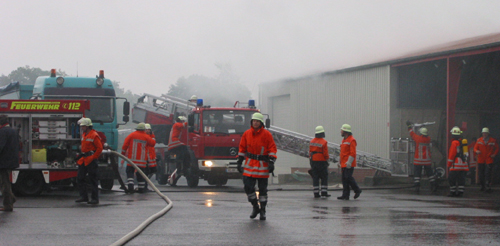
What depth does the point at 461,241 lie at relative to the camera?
7.09 metres

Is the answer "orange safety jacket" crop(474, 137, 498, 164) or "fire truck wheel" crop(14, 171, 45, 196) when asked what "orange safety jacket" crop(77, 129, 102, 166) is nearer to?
"fire truck wheel" crop(14, 171, 45, 196)

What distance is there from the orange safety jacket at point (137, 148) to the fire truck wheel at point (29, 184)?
212cm

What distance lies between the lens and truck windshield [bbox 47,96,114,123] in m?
16.9

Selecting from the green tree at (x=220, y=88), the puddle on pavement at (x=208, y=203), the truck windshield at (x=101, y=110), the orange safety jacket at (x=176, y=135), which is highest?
the green tree at (x=220, y=88)

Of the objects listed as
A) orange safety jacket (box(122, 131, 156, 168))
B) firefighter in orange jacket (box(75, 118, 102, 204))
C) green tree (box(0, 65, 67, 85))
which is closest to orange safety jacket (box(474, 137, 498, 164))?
orange safety jacket (box(122, 131, 156, 168))

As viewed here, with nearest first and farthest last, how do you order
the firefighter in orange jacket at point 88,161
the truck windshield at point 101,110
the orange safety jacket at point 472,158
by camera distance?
the firefighter in orange jacket at point 88,161 < the truck windshield at point 101,110 < the orange safety jacket at point 472,158

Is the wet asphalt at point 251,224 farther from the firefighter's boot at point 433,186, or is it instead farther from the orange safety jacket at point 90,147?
the firefighter's boot at point 433,186

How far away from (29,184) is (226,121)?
237 inches

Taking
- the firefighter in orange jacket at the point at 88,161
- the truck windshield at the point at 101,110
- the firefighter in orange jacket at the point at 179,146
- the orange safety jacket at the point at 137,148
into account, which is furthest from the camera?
the firefighter in orange jacket at the point at 179,146

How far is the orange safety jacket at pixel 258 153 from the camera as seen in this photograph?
9.59m

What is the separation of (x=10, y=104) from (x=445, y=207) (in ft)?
30.6

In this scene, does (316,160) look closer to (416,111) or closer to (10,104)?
(10,104)

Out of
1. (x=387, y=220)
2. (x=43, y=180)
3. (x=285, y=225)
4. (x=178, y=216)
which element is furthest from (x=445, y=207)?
(x=43, y=180)

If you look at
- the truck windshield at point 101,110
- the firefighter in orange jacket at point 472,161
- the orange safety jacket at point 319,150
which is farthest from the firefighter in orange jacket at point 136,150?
the firefighter in orange jacket at point 472,161
